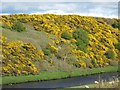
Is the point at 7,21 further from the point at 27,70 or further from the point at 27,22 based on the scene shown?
the point at 27,70

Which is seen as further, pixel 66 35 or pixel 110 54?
pixel 110 54

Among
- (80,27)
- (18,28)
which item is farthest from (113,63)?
(18,28)

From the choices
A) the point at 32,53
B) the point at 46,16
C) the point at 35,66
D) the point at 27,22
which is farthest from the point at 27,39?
the point at 46,16

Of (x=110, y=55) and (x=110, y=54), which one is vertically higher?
(x=110, y=54)

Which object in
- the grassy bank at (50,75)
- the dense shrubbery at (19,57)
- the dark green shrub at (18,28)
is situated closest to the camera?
the grassy bank at (50,75)

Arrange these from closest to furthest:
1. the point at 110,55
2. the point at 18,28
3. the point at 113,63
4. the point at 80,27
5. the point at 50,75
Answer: the point at 50,75 → the point at 18,28 → the point at 113,63 → the point at 110,55 → the point at 80,27

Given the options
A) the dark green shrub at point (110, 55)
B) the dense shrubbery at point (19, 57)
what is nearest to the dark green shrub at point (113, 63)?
the dark green shrub at point (110, 55)

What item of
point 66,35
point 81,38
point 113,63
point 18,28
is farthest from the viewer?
point 81,38

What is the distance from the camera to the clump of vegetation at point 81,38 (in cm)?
7738

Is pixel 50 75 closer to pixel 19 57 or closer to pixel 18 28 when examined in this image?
pixel 19 57

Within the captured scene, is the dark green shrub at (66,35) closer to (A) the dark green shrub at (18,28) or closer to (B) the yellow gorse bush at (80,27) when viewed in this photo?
(B) the yellow gorse bush at (80,27)

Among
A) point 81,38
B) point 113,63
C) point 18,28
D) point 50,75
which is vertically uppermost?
point 18,28

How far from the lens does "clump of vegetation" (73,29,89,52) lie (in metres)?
77.4

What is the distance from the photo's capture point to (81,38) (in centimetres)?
8056
